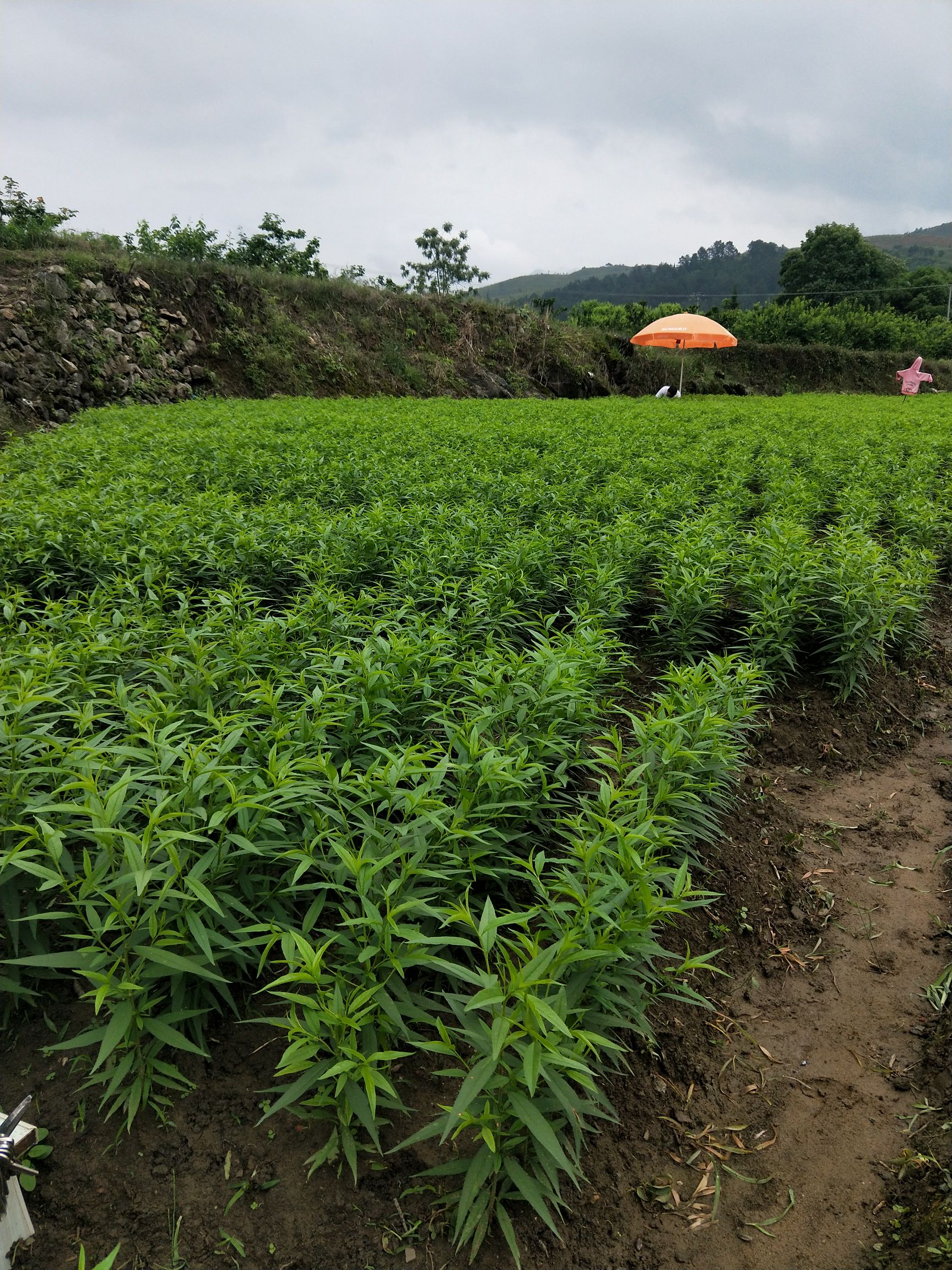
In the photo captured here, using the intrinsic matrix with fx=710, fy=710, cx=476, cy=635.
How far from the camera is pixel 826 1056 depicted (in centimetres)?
219

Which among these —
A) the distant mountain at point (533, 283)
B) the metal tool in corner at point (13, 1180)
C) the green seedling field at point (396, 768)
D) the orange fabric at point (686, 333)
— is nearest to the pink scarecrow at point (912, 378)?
the orange fabric at point (686, 333)

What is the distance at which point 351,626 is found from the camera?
3.56 meters

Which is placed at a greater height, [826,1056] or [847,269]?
[847,269]

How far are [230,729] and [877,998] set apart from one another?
2.39 m

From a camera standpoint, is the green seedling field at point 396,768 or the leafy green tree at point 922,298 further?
the leafy green tree at point 922,298

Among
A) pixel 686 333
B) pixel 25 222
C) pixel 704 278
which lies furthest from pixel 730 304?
pixel 704 278

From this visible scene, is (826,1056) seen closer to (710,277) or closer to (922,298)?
(922,298)

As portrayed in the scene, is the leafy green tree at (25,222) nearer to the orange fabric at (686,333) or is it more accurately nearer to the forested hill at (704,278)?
the orange fabric at (686,333)

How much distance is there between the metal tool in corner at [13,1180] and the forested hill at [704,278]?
112 m

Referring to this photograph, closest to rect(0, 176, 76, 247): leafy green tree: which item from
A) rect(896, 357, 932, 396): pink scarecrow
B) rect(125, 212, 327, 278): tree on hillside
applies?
rect(125, 212, 327, 278): tree on hillside

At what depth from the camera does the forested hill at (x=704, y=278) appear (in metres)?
106

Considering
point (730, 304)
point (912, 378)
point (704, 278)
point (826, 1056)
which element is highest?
point (704, 278)

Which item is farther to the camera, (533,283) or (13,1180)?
(533,283)

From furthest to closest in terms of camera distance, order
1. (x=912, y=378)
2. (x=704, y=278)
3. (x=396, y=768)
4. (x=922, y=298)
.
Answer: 1. (x=704, y=278)
2. (x=922, y=298)
3. (x=912, y=378)
4. (x=396, y=768)
